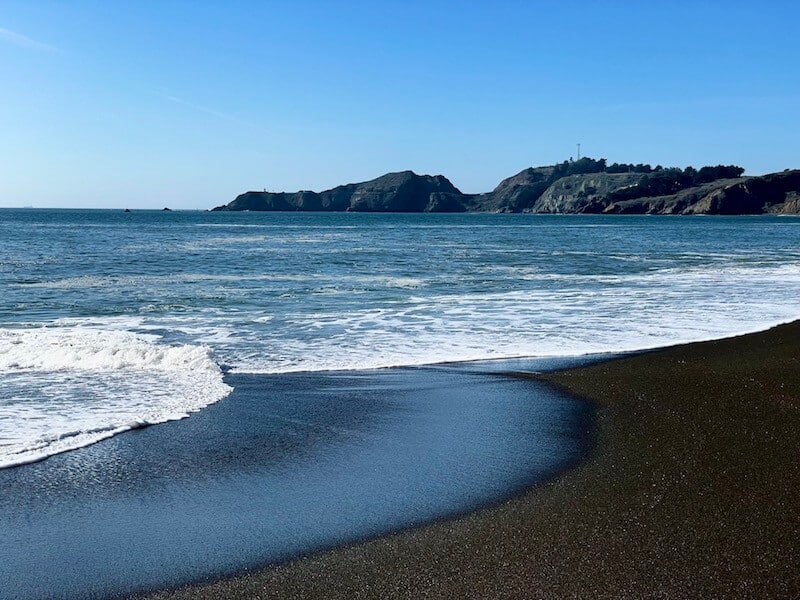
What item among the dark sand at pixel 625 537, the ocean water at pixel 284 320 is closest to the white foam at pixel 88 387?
the ocean water at pixel 284 320

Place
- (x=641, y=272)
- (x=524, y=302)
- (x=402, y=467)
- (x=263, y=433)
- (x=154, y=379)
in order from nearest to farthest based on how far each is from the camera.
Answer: (x=402, y=467), (x=263, y=433), (x=154, y=379), (x=524, y=302), (x=641, y=272)

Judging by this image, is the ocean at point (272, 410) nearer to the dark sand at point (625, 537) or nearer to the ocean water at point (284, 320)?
the ocean water at point (284, 320)

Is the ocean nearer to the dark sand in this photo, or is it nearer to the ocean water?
the ocean water

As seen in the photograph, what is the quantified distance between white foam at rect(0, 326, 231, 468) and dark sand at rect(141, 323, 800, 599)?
12.3ft

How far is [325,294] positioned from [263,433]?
1411 cm

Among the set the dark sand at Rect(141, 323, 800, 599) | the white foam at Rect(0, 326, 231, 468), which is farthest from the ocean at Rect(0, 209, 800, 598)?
the dark sand at Rect(141, 323, 800, 599)

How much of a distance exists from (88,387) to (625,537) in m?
7.18

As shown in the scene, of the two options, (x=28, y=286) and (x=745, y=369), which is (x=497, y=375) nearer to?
(x=745, y=369)

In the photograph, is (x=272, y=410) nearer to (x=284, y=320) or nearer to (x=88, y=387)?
(x=88, y=387)

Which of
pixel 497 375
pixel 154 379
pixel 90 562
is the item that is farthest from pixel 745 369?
pixel 90 562

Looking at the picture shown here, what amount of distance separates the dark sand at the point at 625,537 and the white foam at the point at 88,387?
3.76m

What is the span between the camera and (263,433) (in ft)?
26.1

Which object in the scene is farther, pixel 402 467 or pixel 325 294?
pixel 325 294

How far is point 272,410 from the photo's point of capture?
8.92 meters
